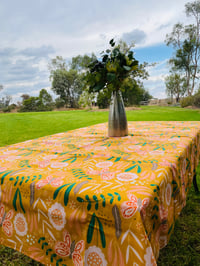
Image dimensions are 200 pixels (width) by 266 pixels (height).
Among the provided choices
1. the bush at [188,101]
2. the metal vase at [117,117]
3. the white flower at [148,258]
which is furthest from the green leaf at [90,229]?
the bush at [188,101]

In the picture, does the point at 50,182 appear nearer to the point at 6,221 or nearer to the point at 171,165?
the point at 6,221

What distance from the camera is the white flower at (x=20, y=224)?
1.84ft

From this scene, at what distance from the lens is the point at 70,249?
0.48m

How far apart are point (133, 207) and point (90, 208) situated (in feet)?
0.37

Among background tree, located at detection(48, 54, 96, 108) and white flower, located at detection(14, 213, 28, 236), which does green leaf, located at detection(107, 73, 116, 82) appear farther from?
background tree, located at detection(48, 54, 96, 108)

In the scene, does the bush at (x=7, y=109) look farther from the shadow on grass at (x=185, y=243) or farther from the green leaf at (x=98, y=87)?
the shadow on grass at (x=185, y=243)

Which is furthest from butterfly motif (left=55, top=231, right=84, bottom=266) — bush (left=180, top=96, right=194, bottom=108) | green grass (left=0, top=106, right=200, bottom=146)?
bush (left=180, top=96, right=194, bottom=108)

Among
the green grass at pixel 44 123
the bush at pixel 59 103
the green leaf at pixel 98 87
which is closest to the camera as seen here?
the green leaf at pixel 98 87

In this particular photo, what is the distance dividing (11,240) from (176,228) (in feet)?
3.43

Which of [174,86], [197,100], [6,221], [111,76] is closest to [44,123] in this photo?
[111,76]

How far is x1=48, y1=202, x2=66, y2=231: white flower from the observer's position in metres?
0.48

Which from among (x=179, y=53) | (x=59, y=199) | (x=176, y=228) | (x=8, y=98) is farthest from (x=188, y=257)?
(x=8, y=98)

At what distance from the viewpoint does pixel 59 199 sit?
0.48m

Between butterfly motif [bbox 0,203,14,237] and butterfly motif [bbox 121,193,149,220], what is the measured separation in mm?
417
